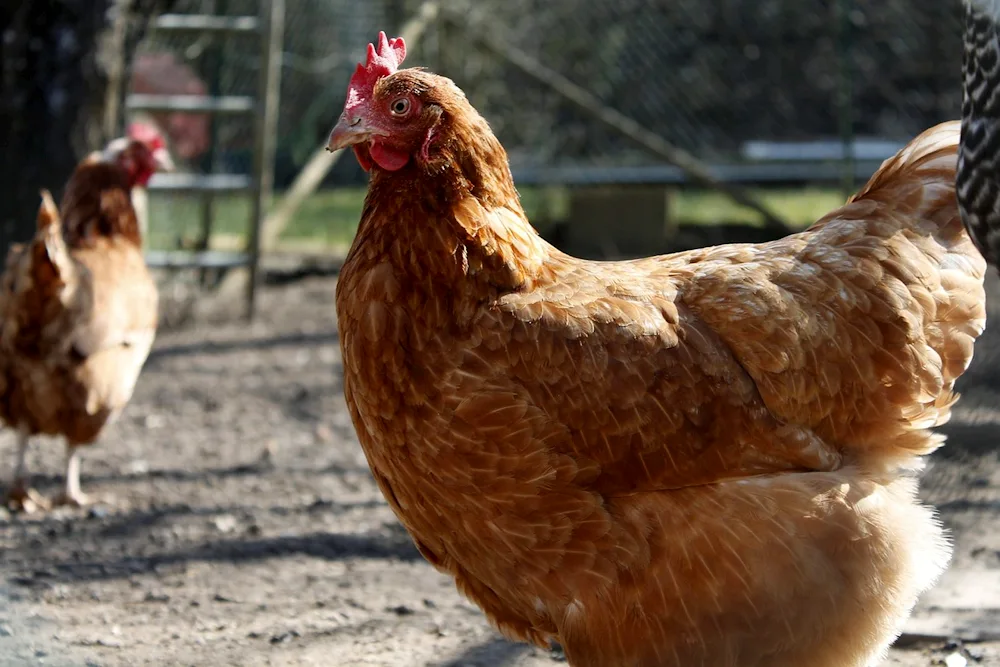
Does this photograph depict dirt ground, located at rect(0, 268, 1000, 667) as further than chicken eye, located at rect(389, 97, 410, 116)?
Yes

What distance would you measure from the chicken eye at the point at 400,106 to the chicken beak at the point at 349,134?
0.23 ft

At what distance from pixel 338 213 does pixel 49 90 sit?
4.26 metres

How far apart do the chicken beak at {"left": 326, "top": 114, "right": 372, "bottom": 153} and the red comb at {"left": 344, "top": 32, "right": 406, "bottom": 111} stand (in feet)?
0.15

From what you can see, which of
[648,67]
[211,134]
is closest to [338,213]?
[211,134]

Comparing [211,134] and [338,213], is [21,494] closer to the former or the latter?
[211,134]

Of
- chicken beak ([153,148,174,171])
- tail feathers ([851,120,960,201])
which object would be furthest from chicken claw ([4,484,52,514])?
tail feathers ([851,120,960,201])

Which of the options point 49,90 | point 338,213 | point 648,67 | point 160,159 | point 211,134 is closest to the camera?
point 160,159

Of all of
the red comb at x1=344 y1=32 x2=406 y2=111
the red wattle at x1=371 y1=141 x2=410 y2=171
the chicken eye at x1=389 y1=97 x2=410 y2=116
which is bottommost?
the red wattle at x1=371 y1=141 x2=410 y2=171

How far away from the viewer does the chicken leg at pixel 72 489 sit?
157 inches

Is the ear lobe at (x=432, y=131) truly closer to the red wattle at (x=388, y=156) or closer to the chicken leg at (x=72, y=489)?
the red wattle at (x=388, y=156)

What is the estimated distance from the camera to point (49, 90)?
17.2ft

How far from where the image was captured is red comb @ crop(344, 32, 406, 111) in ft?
7.73

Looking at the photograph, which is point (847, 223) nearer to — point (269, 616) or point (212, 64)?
point (269, 616)

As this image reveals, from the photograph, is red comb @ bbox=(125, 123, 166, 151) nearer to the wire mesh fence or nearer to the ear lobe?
the wire mesh fence
